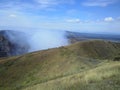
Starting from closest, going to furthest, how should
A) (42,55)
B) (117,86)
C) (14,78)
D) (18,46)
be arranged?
(117,86) < (14,78) < (42,55) < (18,46)

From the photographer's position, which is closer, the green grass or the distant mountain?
the green grass

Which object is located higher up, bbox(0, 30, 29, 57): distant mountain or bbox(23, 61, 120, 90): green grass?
bbox(23, 61, 120, 90): green grass

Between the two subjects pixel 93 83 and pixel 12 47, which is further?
pixel 12 47

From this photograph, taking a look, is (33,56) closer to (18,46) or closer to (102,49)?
(102,49)

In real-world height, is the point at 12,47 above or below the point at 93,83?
below

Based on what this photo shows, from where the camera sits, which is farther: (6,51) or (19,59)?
(6,51)

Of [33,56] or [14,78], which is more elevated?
[33,56]

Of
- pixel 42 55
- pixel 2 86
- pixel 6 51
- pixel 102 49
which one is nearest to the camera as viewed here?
pixel 2 86

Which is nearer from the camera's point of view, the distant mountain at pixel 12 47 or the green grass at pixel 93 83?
the green grass at pixel 93 83

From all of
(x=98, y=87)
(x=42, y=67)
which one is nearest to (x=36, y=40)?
Answer: (x=42, y=67)

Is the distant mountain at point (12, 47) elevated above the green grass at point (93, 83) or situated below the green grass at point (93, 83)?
below

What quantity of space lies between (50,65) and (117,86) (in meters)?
29.1

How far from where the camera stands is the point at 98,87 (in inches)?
336

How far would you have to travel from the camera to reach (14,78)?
3503 cm
